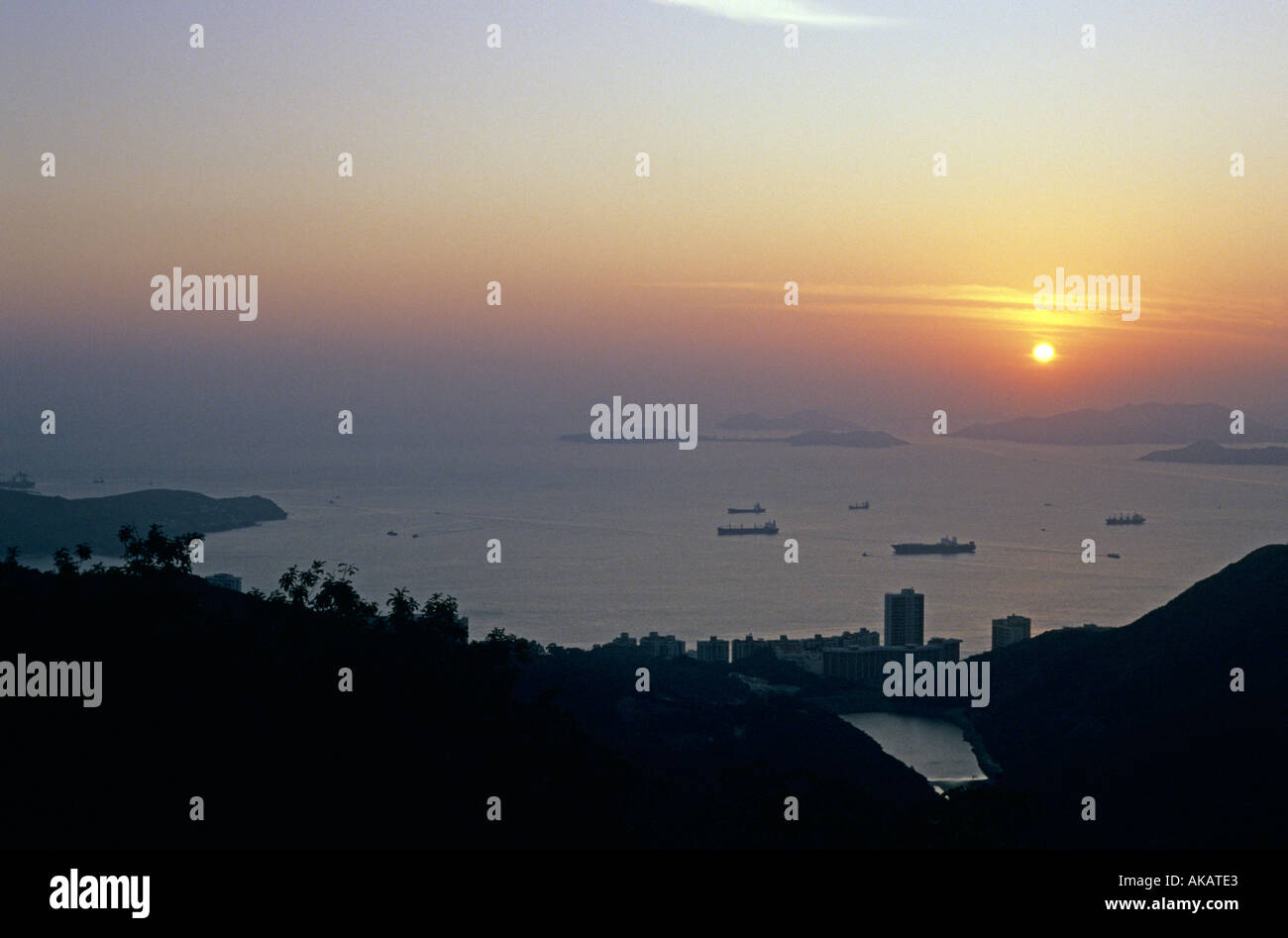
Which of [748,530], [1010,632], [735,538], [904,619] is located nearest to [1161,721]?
[1010,632]

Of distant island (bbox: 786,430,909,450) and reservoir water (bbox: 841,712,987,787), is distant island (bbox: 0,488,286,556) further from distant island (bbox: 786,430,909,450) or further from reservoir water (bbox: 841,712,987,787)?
distant island (bbox: 786,430,909,450)

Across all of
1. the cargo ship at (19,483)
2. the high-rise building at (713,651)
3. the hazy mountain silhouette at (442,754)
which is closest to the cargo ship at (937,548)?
the high-rise building at (713,651)

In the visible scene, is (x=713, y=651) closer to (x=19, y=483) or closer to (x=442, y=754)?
(x=442, y=754)

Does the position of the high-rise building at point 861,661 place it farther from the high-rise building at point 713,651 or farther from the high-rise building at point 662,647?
the high-rise building at point 662,647

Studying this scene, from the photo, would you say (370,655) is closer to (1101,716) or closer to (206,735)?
(206,735)

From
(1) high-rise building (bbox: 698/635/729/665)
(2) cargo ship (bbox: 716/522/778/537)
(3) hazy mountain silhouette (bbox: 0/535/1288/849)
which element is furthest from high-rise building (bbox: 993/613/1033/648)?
(2) cargo ship (bbox: 716/522/778/537)
